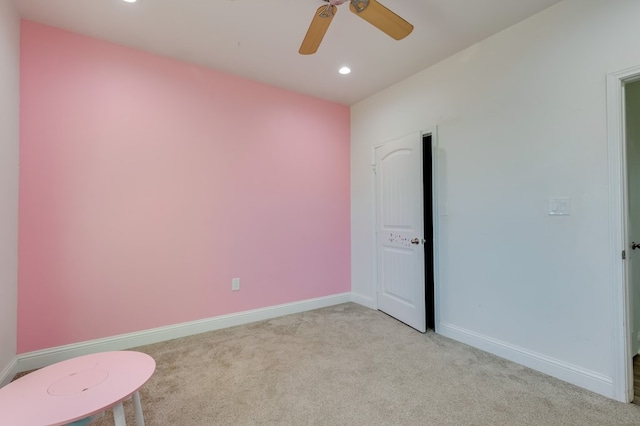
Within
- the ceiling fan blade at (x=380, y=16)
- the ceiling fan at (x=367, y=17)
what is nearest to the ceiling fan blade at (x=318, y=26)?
the ceiling fan at (x=367, y=17)

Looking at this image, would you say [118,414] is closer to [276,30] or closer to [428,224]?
[276,30]

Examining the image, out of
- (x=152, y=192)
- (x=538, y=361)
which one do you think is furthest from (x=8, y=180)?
(x=538, y=361)

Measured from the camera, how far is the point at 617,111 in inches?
73.0

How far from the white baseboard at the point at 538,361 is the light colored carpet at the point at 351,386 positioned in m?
→ 0.06

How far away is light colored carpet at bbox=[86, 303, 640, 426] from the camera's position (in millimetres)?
1705

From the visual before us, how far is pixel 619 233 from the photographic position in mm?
1840

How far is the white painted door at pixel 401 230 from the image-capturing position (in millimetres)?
2963

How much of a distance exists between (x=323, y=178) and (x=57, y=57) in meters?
2.75

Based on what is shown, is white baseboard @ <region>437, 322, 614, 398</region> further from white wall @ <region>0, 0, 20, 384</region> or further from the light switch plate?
white wall @ <region>0, 0, 20, 384</region>

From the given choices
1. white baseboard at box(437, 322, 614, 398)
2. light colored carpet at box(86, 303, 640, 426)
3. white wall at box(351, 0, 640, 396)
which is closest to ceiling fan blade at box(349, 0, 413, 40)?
white wall at box(351, 0, 640, 396)

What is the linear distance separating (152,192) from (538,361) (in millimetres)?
3505

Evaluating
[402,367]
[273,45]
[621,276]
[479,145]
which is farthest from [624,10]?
[402,367]

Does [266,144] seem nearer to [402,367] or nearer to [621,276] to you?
[402,367]

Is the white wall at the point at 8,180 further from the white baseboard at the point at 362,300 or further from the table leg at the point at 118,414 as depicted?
the white baseboard at the point at 362,300
